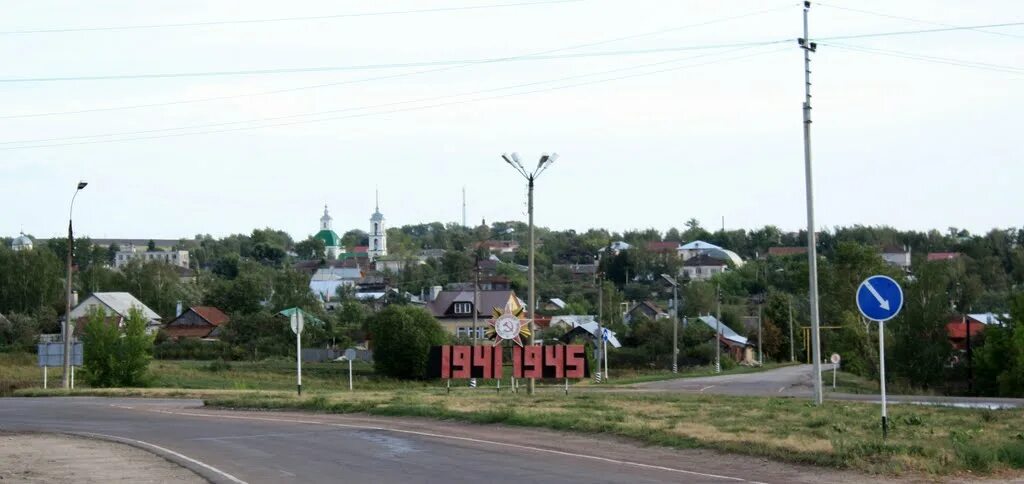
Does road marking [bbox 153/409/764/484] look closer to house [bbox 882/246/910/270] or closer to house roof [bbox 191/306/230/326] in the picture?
house roof [bbox 191/306/230/326]

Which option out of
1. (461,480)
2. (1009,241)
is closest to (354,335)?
(461,480)

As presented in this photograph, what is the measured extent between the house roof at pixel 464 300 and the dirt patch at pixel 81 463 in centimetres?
7903

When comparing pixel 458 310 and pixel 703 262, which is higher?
pixel 703 262

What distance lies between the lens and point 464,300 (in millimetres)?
107500

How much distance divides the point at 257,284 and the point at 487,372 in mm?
84388

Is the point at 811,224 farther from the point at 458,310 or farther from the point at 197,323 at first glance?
the point at 197,323

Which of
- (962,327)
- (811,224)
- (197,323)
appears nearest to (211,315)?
(197,323)

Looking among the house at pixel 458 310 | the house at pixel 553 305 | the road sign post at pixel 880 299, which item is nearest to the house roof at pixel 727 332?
the house at pixel 458 310

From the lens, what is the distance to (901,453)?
15.7 meters

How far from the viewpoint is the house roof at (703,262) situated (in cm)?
18650

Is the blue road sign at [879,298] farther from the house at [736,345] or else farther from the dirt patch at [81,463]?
the house at [736,345]

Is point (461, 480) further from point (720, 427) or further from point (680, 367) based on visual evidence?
point (680, 367)

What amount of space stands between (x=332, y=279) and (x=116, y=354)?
12239 centimetres

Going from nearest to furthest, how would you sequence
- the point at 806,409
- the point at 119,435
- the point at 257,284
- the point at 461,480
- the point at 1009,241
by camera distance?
the point at 461,480, the point at 119,435, the point at 806,409, the point at 257,284, the point at 1009,241
